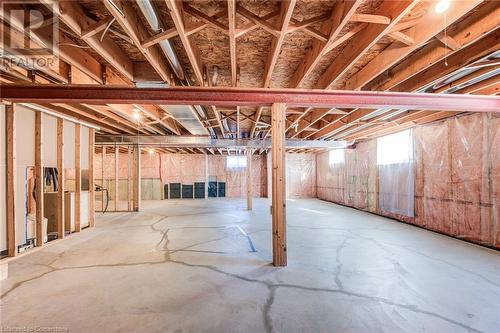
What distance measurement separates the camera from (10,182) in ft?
10.4

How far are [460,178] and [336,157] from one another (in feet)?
15.8

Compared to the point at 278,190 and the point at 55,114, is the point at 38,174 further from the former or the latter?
the point at 278,190

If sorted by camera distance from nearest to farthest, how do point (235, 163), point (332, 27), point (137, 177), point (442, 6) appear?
1. point (442, 6)
2. point (332, 27)
3. point (137, 177)
4. point (235, 163)

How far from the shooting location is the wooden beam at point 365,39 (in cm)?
163

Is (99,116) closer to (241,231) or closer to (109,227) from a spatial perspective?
(109,227)

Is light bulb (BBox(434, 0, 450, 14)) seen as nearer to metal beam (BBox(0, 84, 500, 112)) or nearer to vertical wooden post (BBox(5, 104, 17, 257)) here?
metal beam (BBox(0, 84, 500, 112))

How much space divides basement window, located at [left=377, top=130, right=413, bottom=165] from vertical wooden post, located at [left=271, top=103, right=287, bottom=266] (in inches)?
152

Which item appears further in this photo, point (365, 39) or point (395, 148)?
point (395, 148)

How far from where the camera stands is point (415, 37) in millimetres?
2012

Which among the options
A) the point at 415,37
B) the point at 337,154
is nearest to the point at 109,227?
the point at 415,37

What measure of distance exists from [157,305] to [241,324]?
79 cm

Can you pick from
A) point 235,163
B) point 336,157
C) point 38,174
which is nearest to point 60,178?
point 38,174

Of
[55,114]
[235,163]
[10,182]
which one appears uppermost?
[55,114]

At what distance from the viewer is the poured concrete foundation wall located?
3.61 metres
